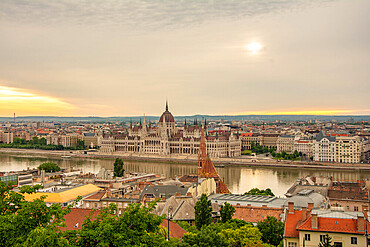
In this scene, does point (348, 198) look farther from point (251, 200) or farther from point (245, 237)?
point (245, 237)

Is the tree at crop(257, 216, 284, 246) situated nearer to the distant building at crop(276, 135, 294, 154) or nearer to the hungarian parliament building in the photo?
the hungarian parliament building

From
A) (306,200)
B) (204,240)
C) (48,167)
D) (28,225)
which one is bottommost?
(48,167)

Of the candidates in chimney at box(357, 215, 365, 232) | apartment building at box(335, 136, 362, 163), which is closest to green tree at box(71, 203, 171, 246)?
chimney at box(357, 215, 365, 232)

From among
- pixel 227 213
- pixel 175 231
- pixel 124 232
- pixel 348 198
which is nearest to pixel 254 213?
pixel 227 213

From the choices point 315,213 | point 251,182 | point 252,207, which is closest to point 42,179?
point 252,207

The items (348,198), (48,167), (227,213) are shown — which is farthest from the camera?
(48,167)

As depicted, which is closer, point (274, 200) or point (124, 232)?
point (124, 232)

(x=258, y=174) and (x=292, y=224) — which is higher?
(x=292, y=224)

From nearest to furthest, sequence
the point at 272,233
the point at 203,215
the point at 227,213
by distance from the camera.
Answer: the point at 272,233 → the point at 203,215 → the point at 227,213

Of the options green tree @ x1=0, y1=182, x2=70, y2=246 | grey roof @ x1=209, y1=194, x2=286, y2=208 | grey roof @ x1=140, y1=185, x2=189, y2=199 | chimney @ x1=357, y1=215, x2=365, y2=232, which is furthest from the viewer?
grey roof @ x1=140, y1=185, x2=189, y2=199
